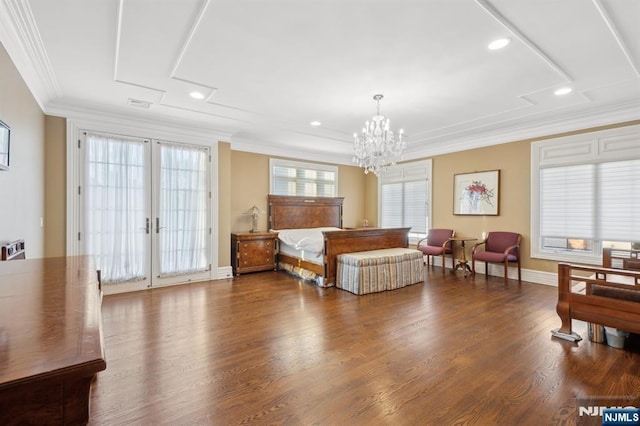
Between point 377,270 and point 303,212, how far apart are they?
9.76ft

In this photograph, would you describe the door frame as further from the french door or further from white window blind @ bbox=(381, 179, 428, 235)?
white window blind @ bbox=(381, 179, 428, 235)

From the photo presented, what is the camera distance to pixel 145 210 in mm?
4906

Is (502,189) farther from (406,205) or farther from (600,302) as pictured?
(600,302)

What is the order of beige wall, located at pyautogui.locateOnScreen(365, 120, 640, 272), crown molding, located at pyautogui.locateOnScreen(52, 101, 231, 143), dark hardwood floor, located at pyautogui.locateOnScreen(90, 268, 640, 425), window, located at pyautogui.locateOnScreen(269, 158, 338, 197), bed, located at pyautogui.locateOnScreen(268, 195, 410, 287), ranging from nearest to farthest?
dark hardwood floor, located at pyautogui.locateOnScreen(90, 268, 640, 425) → crown molding, located at pyautogui.locateOnScreen(52, 101, 231, 143) → bed, located at pyautogui.locateOnScreen(268, 195, 410, 287) → beige wall, located at pyautogui.locateOnScreen(365, 120, 640, 272) → window, located at pyautogui.locateOnScreen(269, 158, 338, 197)

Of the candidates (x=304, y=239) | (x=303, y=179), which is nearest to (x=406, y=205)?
(x=303, y=179)

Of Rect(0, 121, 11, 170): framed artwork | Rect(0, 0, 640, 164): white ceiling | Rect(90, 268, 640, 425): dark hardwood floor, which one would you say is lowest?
Rect(90, 268, 640, 425): dark hardwood floor

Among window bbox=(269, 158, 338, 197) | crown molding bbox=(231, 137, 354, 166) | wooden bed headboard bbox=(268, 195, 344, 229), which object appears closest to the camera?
crown molding bbox=(231, 137, 354, 166)

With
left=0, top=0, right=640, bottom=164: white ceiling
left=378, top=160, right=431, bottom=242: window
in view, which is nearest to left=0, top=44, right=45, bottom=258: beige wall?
left=0, top=0, right=640, bottom=164: white ceiling

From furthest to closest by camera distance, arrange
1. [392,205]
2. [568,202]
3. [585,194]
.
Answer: [392,205] → [568,202] → [585,194]

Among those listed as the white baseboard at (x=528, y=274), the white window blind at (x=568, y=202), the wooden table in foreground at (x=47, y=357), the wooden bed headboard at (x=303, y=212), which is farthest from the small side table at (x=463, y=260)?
the wooden table in foreground at (x=47, y=357)

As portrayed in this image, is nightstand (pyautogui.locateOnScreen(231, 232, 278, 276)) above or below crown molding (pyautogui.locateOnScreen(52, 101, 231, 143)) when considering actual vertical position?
below

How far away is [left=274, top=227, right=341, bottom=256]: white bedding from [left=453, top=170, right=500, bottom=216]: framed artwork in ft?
9.81

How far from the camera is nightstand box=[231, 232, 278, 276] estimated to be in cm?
593

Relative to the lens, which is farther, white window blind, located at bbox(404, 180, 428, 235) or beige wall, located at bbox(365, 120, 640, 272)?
white window blind, located at bbox(404, 180, 428, 235)
